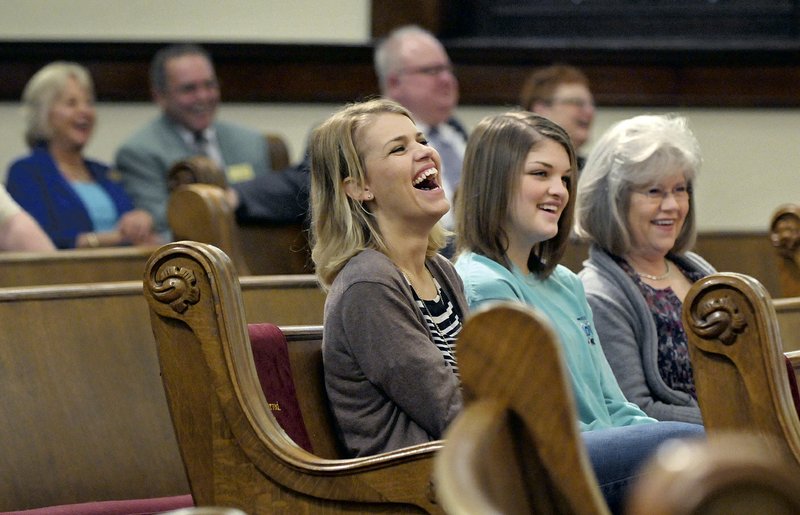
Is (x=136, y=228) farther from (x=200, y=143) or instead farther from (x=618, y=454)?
(x=618, y=454)

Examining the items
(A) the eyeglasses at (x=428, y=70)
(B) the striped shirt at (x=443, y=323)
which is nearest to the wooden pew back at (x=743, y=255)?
(A) the eyeglasses at (x=428, y=70)

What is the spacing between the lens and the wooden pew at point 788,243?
11.2ft

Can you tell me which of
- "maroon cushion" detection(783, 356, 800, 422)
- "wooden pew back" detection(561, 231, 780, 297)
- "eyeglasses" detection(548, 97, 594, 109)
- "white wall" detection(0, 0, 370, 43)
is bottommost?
"wooden pew back" detection(561, 231, 780, 297)

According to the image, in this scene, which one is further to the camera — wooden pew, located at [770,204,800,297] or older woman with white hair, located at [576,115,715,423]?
wooden pew, located at [770,204,800,297]

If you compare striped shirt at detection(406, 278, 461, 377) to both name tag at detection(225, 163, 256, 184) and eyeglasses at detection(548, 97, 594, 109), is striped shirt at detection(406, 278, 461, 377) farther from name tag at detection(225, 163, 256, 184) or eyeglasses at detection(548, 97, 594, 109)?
name tag at detection(225, 163, 256, 184)

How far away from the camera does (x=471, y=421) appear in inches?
43.4

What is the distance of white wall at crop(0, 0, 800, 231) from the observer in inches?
221

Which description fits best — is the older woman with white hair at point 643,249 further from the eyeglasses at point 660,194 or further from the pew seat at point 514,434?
the pew seat at point 514,434

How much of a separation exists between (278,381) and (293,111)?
3.80 meters

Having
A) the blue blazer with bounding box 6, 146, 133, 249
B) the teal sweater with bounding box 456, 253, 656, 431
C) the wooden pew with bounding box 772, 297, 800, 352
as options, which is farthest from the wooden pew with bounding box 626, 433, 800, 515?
the blue blazer with bounding box 6, 146, 133, 249

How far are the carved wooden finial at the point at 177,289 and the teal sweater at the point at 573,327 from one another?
0.63 m

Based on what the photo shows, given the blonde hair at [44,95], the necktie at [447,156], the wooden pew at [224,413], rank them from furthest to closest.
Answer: the blonde hair at [44,95], the necktie at [447,156], the wooden pew at [224,413]

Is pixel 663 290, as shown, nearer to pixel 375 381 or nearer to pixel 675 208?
pixel 675 208

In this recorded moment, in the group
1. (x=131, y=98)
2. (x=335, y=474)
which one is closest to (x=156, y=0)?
(x=131, y=98)
